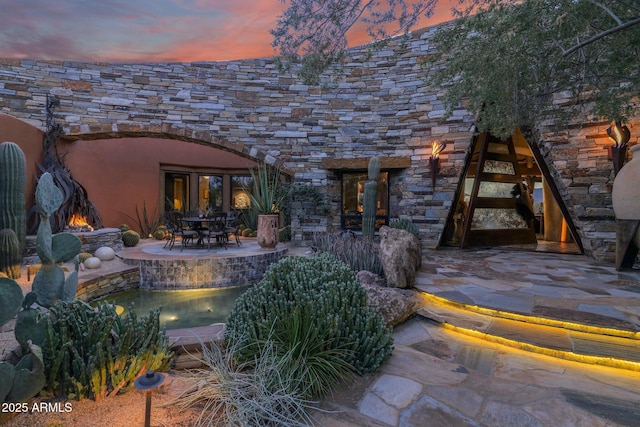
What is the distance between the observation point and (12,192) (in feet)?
14.4

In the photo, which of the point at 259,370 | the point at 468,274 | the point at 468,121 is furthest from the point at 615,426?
the point at 468,121

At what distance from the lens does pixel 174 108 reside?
24.4ft

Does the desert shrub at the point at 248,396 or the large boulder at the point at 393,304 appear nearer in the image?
the desert shrub at the point at 248,396

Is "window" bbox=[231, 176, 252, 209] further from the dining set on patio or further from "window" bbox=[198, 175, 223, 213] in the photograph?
the dining set on patio

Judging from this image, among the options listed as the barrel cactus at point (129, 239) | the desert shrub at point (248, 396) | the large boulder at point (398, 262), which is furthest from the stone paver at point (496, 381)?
the barrel cactus at point (129, 239)

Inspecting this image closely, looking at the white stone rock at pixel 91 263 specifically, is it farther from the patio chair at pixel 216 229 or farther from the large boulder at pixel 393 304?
the large boulder at pixel 393 304

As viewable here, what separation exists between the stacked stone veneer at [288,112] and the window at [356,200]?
0.68ft

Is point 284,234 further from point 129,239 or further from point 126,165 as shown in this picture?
point 126,165

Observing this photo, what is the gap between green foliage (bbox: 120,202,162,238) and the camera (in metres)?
9.20

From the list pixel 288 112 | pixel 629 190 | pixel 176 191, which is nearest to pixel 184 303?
pixel 288 112

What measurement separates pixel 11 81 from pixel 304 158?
6.51 m

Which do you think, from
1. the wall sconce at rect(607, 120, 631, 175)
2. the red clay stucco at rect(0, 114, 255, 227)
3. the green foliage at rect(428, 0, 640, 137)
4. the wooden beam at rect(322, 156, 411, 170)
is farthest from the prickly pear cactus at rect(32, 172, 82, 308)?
the wall sconce at rect(607, 120, 631, 175)

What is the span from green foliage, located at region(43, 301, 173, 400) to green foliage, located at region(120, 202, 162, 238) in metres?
7.77

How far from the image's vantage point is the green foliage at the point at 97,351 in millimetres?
1716
